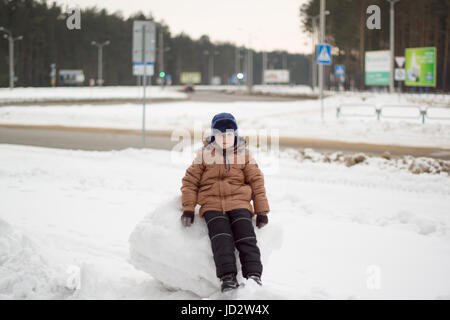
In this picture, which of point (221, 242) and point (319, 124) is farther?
point (319, 124)

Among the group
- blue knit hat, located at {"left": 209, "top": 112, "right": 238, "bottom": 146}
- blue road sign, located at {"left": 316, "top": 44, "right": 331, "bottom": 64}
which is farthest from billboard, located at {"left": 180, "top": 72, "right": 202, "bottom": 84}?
blue knit hat, located at {"left": 209, "top": 112, "right": 238, "bottom": 146}

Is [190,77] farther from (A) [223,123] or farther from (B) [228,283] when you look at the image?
(B) [228,283]

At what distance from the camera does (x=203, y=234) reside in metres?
4.21

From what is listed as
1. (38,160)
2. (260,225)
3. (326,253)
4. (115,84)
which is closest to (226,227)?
(260,225)

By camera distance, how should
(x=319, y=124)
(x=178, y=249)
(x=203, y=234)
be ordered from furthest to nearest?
(x=319, y=124) → (x=203, y=234) → (x=178, y=249)

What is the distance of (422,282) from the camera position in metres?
4.75

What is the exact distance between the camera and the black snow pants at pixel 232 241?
3.94 meters

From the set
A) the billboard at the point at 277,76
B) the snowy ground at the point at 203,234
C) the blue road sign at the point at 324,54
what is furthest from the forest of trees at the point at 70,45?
the snowy ground at the point at 203,234

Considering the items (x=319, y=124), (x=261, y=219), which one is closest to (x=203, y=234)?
(x=261, y=219)

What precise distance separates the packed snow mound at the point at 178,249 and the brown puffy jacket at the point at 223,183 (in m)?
0.17

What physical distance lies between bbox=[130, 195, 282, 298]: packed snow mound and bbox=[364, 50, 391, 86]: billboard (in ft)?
117

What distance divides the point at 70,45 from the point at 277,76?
39188 millimetres

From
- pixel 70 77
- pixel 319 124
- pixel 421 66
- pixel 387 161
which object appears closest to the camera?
pixel 387 161

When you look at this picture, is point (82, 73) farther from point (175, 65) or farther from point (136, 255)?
point (136, 255)
